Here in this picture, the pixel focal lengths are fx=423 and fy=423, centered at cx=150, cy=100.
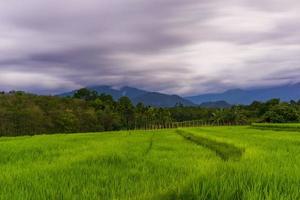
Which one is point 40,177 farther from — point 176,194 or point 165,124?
point 165,124

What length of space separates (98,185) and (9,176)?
6.13ft

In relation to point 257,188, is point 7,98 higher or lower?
higher

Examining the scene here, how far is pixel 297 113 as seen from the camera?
6888 centimetres

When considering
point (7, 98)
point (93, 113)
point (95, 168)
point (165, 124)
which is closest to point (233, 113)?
point (165, 124)

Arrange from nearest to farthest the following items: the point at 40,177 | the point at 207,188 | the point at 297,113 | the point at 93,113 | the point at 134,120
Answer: the point at 207,188, the point at 40,177, the point at 297,113, the point at 93,113, the point at 134,120

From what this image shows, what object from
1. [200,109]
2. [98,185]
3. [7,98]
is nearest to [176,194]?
[98,185]

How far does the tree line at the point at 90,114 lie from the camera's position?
71000 millimetres

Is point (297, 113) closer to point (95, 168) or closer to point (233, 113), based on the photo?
point (233, 113)

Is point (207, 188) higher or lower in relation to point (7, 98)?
lower

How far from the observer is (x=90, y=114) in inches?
3337

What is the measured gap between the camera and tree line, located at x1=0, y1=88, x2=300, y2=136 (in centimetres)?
7100

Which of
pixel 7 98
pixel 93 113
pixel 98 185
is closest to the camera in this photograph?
pixel 98 185

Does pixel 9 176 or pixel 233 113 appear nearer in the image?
pixel 9 176

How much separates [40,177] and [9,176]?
69cm
